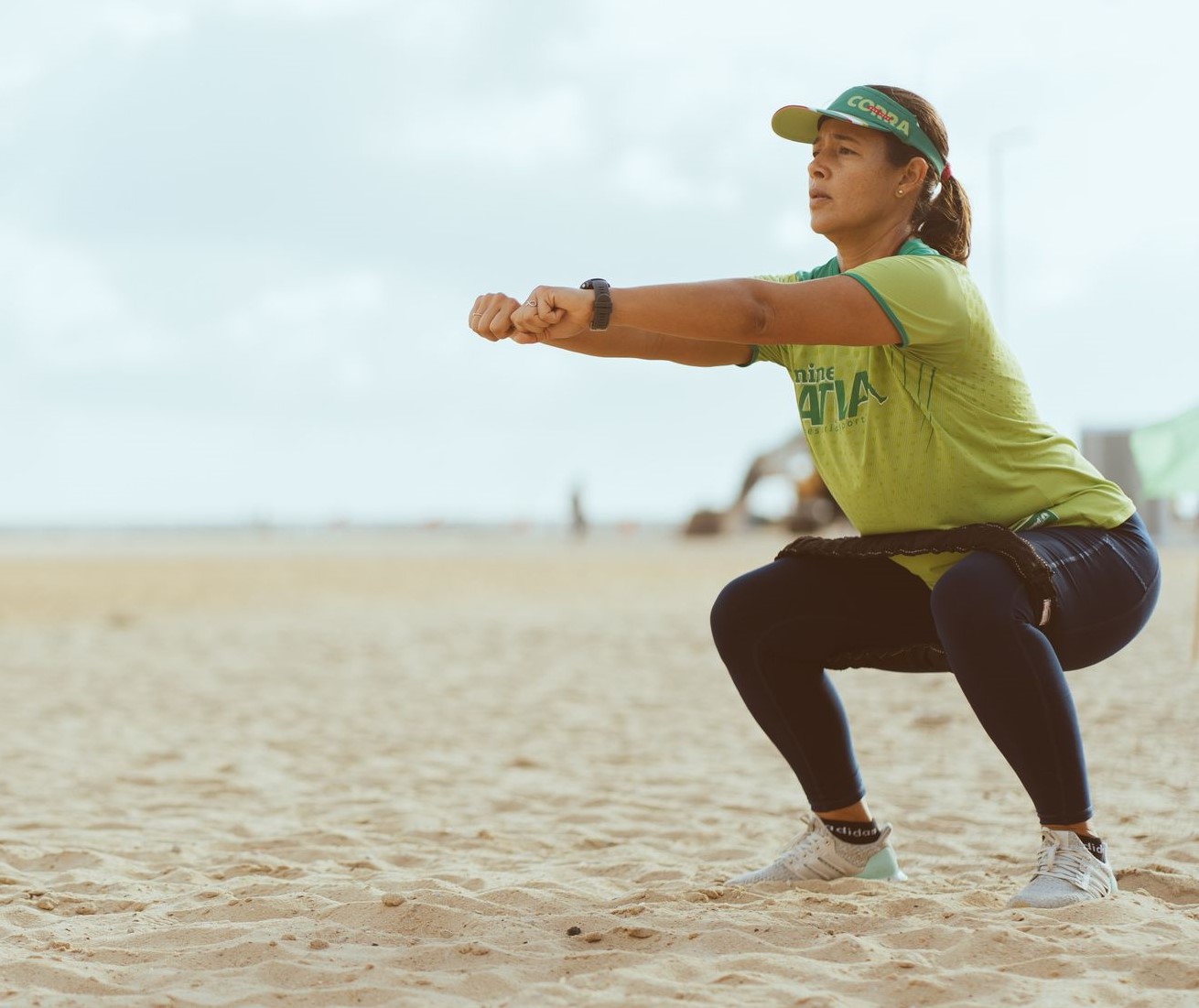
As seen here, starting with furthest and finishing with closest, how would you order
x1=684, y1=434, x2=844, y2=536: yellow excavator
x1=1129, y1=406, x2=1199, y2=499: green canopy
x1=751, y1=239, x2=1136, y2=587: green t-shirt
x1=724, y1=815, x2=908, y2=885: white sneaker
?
1. x1=684, y1=434, x2=844, y2=536: yellow excavator
2. x1=1129, y1=406, x2=1199, y2=499: green canopy
3. x1=724, y1=815, x2=908, y2=885: white sneaker
4. x1=751, y1=239, x2=1136, y2=587: green t-shirt

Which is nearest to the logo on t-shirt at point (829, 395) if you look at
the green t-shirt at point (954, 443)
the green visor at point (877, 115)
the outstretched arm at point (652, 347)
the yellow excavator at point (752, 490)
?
the green t-shirt at point (954, 443)

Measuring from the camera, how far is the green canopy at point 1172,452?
5.80m

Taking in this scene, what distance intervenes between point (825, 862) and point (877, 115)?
166cm

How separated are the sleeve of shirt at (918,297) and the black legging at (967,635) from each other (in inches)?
17.8

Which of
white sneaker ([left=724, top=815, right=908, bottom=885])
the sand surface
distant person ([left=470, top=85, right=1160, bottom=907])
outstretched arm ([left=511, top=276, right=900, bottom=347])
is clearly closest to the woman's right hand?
distant person ([left=470, top=85, right=1160, bottom=907])

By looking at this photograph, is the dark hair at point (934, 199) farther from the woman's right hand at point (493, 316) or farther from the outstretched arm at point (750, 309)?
the woman's right hand at point (493, 316)

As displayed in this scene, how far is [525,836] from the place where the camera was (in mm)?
4062

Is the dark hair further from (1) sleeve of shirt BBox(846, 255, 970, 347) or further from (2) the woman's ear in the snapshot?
(1) sleeve of shirt BBox(846, 255, 970, 347)

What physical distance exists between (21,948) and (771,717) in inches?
65.2

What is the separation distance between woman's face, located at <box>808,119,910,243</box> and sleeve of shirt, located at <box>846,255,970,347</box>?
0.24m

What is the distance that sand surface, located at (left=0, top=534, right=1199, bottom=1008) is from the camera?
2451 mm

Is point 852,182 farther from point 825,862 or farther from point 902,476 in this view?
point 825,862

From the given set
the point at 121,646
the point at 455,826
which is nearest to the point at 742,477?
the point at 121,646

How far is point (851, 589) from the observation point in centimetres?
298
